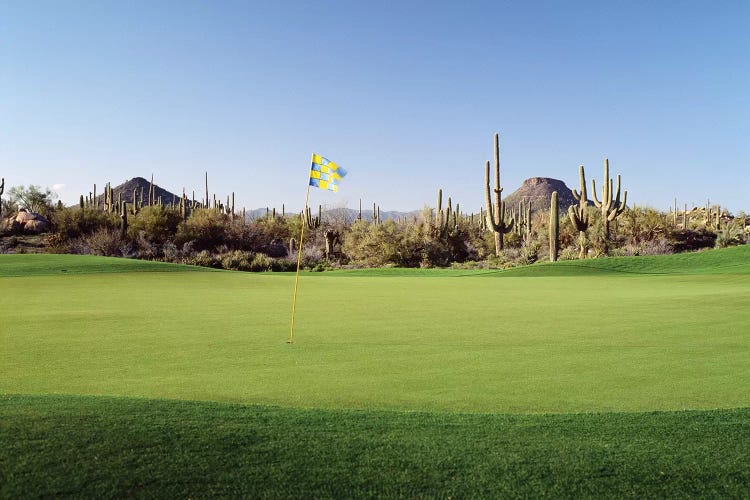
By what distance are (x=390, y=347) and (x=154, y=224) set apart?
44704 millimetres

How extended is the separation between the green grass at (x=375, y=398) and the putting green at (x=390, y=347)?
0.05 m

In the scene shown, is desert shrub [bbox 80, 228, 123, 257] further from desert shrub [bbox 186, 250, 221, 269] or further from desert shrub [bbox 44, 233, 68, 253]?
desert shrub [bbox 186, 250, 221, 269]

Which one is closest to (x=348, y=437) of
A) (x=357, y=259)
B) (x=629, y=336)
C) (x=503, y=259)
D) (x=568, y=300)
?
(x=629, y=336)

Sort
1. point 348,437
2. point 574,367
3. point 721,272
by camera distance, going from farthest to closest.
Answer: point 721,272 < point 574,367 < point 348,437

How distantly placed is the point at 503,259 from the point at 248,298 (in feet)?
90.8

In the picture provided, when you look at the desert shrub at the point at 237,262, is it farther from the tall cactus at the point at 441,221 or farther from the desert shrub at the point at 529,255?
the desert shrub at the point at 529,255

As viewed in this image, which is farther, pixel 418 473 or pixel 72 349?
pixel 72 349

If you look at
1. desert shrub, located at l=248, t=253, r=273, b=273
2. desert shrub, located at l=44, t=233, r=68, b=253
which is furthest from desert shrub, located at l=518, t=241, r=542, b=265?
desert shrub, located at l=44, t=233, r=68, b=253

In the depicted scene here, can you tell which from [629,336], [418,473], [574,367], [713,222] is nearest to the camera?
[418,473]

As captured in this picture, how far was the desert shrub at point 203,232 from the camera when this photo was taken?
50.7 meters

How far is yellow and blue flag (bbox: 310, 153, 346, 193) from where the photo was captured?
1126 cm

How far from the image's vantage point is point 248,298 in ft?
57.0

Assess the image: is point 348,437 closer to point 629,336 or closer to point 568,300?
point 629,336

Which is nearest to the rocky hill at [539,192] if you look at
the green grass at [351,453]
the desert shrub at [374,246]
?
the desert shrub at [374,246]
